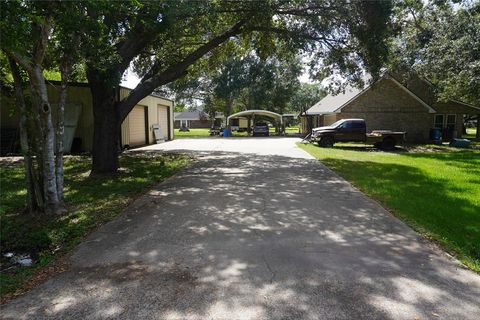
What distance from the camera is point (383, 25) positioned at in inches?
492

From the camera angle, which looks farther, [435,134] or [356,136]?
[435,134]

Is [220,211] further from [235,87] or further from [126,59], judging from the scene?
[235,87]

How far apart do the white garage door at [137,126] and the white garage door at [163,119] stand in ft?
11.4

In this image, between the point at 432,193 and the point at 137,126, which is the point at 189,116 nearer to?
the point at 137,126

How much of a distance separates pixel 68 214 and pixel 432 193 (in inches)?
309

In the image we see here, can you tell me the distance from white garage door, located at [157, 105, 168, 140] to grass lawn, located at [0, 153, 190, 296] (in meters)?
15.4

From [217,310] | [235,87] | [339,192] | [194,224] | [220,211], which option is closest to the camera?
[217,310]

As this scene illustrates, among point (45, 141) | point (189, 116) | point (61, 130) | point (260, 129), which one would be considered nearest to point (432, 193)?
point (61, 130)

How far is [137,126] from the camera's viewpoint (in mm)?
23406

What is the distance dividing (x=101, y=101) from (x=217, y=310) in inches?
376

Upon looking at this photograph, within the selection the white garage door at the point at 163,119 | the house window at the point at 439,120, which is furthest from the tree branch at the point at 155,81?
the house window at the point at 439,120

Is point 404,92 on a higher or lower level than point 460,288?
higher

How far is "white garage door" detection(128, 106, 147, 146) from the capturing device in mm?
22281

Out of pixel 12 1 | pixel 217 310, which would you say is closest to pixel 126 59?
pixel 12 1
